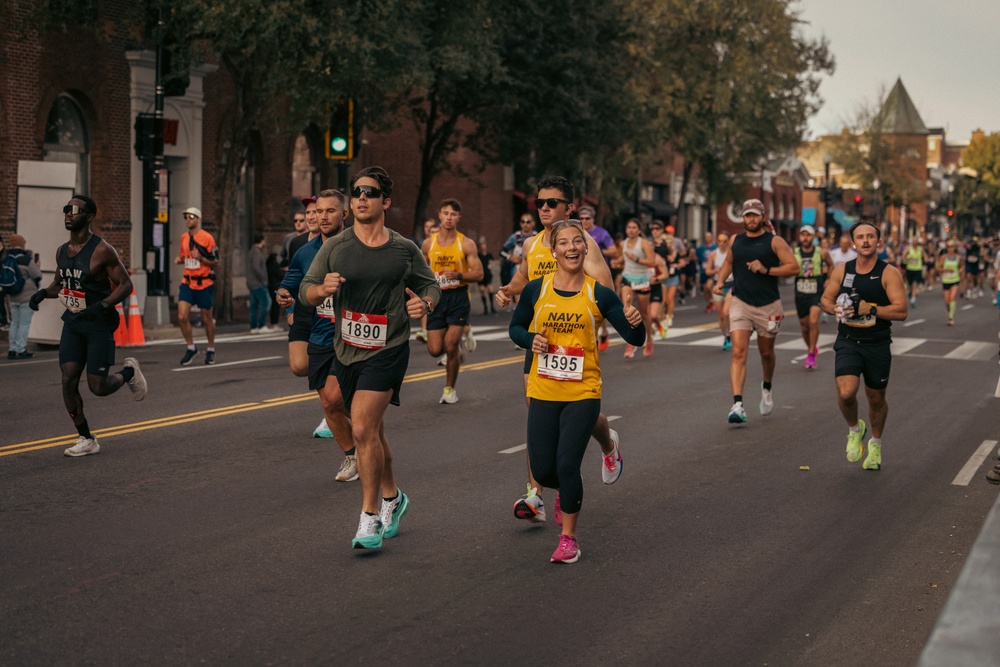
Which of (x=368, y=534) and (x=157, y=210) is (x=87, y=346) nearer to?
(x=368, y=534)

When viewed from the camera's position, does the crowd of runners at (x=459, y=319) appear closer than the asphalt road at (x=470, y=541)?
No

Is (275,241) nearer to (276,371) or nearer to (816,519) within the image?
(276,371)

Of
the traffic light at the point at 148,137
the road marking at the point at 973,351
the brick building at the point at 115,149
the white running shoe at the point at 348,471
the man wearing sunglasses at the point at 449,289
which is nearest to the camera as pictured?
the white running shoe at the point at 348,471

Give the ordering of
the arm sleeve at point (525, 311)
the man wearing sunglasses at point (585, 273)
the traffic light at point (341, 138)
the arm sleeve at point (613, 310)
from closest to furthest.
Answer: the arm sleeve at point (613, 310) → the arm sleeve at point (525, 311) → the man wearing sunglasses at point (585, 273) → the traffic light at point (341, 138)

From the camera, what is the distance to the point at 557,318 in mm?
6992

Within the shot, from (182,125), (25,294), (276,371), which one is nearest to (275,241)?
(182,125)

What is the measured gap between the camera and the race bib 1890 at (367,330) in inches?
279

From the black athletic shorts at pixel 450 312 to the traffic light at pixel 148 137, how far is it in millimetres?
12116

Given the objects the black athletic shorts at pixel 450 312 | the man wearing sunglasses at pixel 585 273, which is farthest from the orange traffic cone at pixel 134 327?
the man wearing sunglasses at pixel 585 273

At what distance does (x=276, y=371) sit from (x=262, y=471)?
281 inches

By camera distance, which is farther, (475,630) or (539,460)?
(539,460)

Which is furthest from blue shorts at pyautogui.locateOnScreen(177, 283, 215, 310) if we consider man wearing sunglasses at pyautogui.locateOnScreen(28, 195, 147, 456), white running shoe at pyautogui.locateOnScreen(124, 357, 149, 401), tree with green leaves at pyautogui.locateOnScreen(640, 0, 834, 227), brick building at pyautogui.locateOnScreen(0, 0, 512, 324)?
tree with green leaves at pyautogui.locateOnScreen(640, 0, 834, 227)

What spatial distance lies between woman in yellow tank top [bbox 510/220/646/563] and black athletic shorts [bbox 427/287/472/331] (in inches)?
239

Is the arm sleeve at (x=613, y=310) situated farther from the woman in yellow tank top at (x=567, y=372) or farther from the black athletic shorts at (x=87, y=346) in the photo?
the black athletic shorts at (x=87, y=346)
